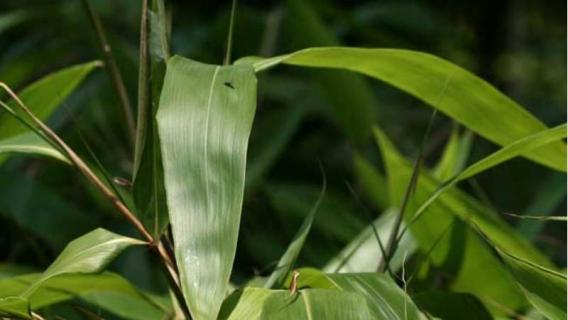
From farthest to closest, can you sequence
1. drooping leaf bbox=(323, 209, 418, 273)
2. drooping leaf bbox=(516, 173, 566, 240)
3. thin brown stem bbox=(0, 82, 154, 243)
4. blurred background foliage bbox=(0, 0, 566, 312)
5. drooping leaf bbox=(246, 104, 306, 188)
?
drooping leaf bbox=(246, 104, 306, 188) < blurred background foliage bbox=(0, 0, 566, 312) < drooping leaf bbox=(516, 173, 566, 240) < drooping leaf bbox=(323, 209, 418, 273) < thin brown stem bbox=(0, 82, 154, 243)

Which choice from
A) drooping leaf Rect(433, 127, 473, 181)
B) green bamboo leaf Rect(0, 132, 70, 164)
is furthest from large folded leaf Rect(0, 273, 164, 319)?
drooping leaf Rect(433, 127, 473, 181)

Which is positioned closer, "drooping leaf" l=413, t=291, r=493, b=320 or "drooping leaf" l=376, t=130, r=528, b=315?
"drooping leaf" l=413, t=291, r=493, b=320

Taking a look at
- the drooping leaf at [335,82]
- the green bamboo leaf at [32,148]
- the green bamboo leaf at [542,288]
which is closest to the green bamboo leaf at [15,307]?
the green bamboo leaf at [32,148]

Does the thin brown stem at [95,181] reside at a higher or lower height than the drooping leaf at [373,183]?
higher

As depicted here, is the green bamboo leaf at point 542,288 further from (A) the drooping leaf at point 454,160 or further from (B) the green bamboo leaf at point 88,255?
(A) the drooping leaf at point 454,160

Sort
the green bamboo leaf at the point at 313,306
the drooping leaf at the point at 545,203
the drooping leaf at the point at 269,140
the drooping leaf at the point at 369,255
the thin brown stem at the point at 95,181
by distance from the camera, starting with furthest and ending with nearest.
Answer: the drooping leaf at the point at 269,140
the drooping leaf at the point at 545,203
the drooping leaf at the point at 369,255
the thin brown stem at the point at 95,181
the green bamboo leaf at the point at 313,306

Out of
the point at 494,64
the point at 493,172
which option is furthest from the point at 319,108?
the point at 494,64

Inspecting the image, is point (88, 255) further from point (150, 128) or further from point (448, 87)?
point (448, 87)

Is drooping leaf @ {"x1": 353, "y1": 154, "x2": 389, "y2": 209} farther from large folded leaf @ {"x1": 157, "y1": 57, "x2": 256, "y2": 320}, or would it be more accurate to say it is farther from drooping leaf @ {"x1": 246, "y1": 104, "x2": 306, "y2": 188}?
large folded leaf @ {"x1": 157, "y1": 57, "x2": 256, "y2": 320}
